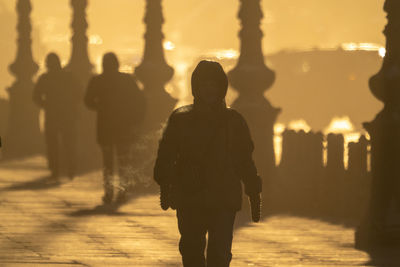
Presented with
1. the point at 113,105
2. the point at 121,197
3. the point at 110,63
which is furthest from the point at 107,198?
the point at 110,63

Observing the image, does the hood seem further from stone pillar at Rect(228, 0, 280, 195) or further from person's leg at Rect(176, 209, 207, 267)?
stone pillar at Rect(228, 0, 280, 195)

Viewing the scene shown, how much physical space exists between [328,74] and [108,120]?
36639 mm

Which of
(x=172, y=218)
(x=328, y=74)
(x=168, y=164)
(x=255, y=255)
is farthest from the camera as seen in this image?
(x=328, y=74)

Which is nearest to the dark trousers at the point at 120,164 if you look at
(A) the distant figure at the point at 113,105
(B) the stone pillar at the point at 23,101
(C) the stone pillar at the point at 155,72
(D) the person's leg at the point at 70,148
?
(A) the distant figure at the point at 113,105

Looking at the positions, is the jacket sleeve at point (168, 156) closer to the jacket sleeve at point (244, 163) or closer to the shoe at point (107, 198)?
the jacket sleeve at point (244, 163)

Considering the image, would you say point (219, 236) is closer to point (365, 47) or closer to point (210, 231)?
point (210, 231)

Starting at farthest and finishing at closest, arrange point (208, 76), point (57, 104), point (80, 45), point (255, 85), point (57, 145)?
point (80, 45) < point (57, 145) < point (57, 104) < point (255, 85) < point (208, 76)

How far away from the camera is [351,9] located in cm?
6141

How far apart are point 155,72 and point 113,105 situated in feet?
13.0

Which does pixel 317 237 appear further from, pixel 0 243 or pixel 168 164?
pixel 168 164

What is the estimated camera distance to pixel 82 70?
2675 centimetres

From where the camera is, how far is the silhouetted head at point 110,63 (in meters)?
17.6

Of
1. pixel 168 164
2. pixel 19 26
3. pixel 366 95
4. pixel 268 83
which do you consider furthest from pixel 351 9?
pixel 168 164

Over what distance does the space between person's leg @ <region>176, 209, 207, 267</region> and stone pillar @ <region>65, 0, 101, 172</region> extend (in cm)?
1529
